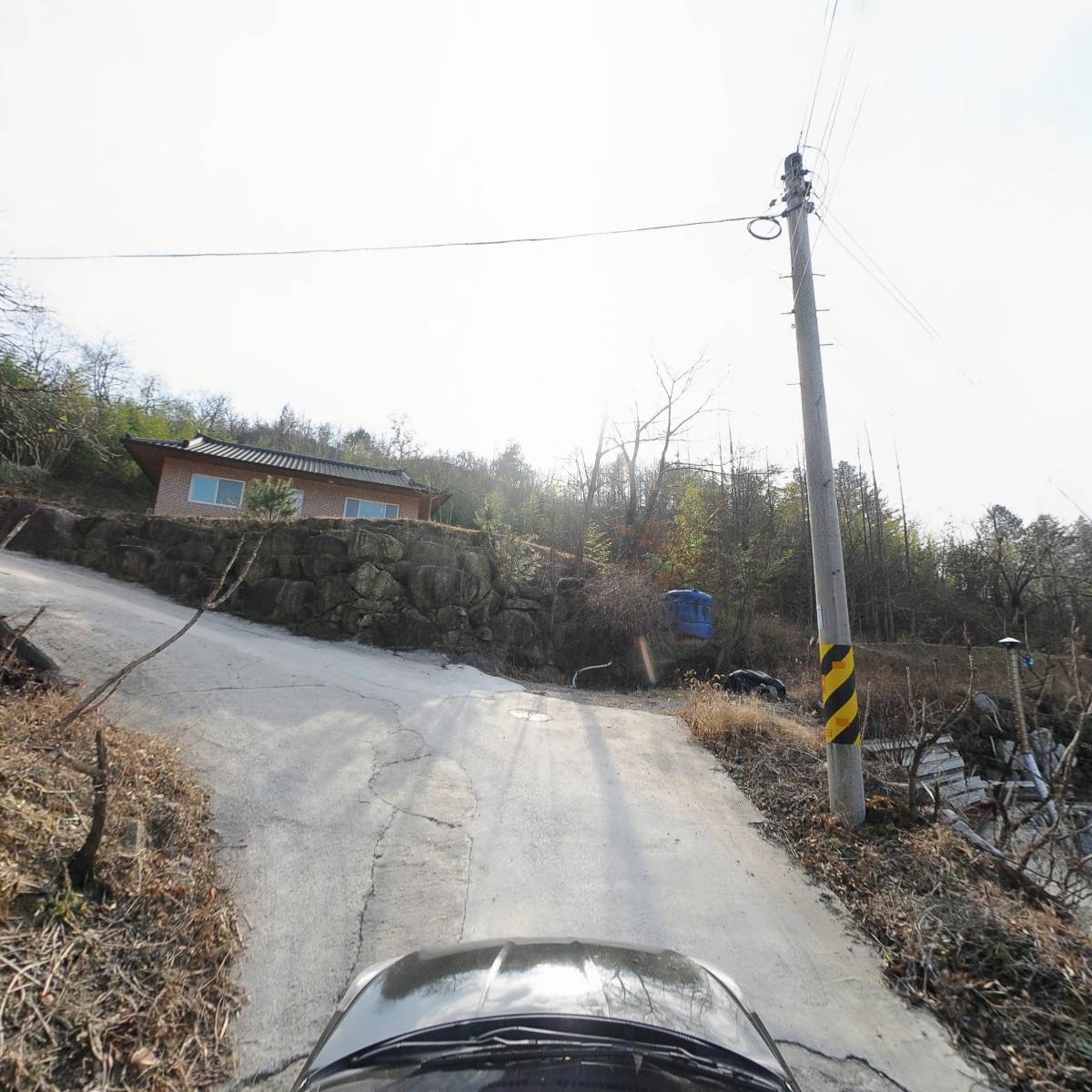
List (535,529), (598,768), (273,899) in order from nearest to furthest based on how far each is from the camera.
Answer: (273,899)
(598,768)
(535,529)

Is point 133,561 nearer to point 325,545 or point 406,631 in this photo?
point 325,545

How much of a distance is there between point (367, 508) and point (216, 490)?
15.5 feet

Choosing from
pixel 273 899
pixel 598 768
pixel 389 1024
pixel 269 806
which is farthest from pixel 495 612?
A: pixel 389 1024

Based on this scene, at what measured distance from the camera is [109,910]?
102 inches

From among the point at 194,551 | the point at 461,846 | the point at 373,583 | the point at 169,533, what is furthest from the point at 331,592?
the point at 461,846

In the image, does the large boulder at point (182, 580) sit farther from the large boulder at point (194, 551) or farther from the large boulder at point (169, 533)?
the large boulder at point (169, 533)

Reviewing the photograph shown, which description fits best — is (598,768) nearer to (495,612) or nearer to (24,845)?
(24,845)

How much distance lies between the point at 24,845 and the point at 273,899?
4.19 ft

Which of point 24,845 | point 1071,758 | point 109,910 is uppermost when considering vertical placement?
point 1071,758

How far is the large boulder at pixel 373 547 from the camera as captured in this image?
11.4m

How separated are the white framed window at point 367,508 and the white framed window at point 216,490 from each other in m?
3.41

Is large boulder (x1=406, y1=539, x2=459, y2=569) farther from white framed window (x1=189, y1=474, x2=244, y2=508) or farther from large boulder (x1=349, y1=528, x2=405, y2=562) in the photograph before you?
white framed window (x1=189, y1=474, x2=244, y2=508)

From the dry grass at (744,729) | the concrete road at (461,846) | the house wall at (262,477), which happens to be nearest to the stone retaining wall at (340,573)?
the concrete road at (461,846)

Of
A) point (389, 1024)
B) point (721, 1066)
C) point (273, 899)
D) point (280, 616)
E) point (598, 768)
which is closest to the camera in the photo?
point (721, 1066)
